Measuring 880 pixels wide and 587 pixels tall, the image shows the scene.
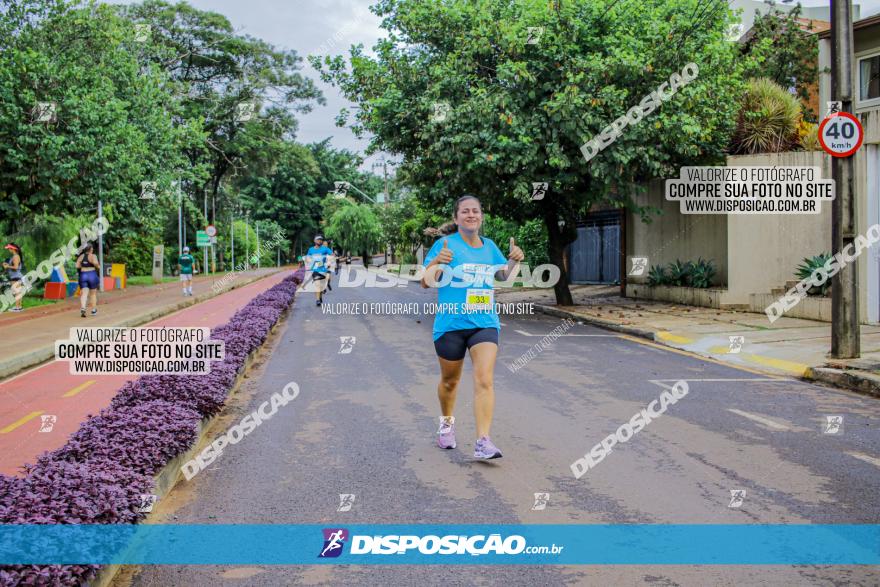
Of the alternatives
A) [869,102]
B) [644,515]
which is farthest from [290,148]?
[644,515]

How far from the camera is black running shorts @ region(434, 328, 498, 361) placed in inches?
232

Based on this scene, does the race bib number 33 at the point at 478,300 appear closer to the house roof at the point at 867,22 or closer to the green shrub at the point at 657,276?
the house roof at the point at 867,22

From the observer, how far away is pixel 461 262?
5859mm

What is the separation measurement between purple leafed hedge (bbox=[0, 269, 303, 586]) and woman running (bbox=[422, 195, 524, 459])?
217 cm

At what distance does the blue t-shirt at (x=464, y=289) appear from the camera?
5852 mm

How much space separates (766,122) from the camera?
61.1 ft

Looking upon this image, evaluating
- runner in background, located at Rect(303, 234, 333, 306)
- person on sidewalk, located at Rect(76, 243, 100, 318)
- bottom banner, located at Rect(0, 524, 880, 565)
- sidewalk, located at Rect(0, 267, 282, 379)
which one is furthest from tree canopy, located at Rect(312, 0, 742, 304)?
bottom banner, located at Rect(0, 524, 880, 565)

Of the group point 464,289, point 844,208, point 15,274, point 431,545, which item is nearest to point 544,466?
point 464,289

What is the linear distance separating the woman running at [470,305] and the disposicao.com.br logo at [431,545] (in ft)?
4.90

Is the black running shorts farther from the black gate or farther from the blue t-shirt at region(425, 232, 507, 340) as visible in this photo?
the black gate

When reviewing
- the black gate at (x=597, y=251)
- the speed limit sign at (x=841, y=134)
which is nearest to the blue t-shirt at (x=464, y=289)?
the speed limit sign at (x=841, y=134)

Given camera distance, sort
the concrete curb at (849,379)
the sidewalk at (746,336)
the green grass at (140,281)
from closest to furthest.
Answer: the concrete curb at (849,379) < the sidewalk at (746,336) < the green grass at (140,281)

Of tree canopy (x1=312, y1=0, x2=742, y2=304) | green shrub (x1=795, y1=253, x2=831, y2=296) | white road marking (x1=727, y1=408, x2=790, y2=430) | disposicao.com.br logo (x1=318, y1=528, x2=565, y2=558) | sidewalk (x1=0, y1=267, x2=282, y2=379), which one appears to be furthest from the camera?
tree canopy (x1=312, y1=0, x2=742, y2=304)

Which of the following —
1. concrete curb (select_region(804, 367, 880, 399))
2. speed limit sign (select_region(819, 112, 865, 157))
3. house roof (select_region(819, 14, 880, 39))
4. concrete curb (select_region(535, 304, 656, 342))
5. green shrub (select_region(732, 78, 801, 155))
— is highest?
house roof (select_region(819, 14, 880, 39))
